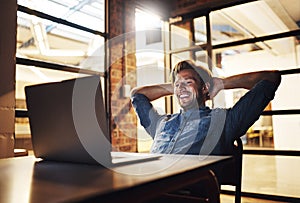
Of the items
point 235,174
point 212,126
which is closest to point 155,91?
point 212,126

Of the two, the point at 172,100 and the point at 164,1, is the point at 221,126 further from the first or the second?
the point at 164,1

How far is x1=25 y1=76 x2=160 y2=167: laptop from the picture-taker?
2.50 feet

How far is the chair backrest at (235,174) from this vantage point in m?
1.26

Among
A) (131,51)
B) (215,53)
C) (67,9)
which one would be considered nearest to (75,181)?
(67,9)

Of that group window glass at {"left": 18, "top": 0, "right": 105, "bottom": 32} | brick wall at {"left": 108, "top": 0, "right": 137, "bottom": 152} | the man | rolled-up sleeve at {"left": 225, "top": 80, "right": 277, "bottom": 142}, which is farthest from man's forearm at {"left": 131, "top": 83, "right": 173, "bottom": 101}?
window glass at {"left": 18, "top": 0, "right": 105, "bottom": 32}

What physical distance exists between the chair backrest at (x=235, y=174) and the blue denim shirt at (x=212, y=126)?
54mm

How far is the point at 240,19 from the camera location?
11.9 feet

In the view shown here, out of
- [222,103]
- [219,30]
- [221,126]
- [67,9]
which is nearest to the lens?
[221,126]

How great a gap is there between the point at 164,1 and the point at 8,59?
2.11 m

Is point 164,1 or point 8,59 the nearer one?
point 8,59

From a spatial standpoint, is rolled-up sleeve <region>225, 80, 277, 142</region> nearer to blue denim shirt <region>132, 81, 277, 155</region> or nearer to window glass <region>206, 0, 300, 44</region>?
blue denim shirt <region>132, 81, 277, 155</region>

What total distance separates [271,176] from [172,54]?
196cm

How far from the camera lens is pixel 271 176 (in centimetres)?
311

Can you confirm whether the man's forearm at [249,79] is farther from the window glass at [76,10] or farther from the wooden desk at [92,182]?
the window glass at [76,10]
